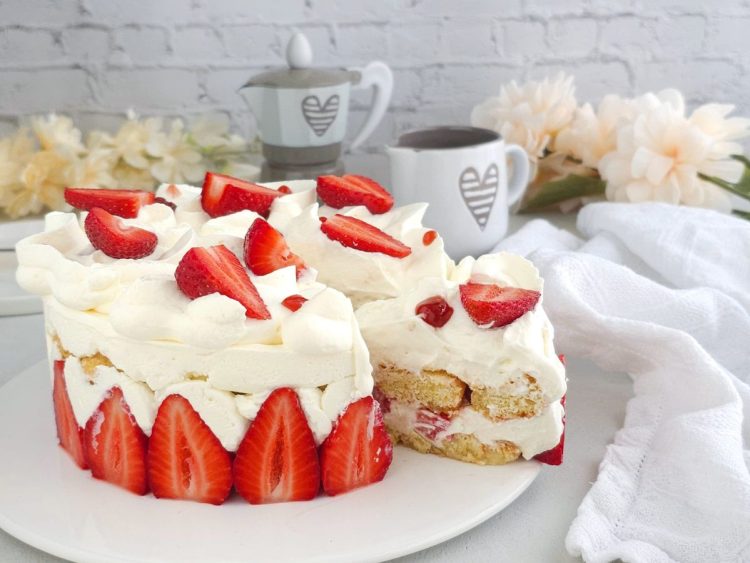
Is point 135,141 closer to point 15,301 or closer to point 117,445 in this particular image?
point 15,301

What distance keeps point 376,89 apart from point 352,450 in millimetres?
1454

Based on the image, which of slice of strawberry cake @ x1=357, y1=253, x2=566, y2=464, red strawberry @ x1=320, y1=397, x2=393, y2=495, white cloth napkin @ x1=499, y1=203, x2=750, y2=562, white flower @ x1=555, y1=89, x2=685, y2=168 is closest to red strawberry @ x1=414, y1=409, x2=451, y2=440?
slice of strawberry cake @ x1=357, y1=253, x2=566, y2=464

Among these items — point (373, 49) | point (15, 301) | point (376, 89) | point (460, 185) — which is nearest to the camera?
point (15, 301)

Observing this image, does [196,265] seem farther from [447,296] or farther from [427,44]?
[427,44]

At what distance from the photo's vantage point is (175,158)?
2.56 metres

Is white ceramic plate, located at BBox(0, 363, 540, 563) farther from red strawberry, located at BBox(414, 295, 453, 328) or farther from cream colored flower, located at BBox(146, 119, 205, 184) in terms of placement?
cream colored flower, located at BBox(146, 119, 205, 184)

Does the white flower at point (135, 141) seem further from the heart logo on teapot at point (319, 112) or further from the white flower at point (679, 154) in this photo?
the white flower at point (679, 154)

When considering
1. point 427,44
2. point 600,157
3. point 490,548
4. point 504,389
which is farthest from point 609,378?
point 427,44

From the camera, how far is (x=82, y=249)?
1582mm

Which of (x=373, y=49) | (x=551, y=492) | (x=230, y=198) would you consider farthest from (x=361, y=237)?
(x=373, y=49)

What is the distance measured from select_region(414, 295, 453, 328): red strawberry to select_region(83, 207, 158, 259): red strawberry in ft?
1.44

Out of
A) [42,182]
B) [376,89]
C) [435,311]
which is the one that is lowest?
[42,182]

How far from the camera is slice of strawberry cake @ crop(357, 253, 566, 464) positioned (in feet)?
4.57

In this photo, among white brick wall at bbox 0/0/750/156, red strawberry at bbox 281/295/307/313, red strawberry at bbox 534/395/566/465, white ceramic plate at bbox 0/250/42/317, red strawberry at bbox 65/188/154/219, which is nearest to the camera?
A: red strawberry at bbox 281/295/307/313
